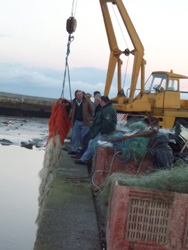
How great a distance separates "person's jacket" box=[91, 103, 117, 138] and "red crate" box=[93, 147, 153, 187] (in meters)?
1.56

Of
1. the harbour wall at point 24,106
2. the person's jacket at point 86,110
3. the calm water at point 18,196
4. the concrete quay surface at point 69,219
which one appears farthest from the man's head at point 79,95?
the harbour wall at point 24,106

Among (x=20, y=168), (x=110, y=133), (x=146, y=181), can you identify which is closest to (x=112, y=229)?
(x=146, y=181)

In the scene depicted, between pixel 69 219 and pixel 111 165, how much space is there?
55.0 inches

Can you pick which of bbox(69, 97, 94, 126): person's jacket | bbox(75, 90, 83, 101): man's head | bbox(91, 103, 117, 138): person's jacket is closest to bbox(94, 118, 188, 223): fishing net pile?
bbox(91, 103, 117, 138): person's jacket

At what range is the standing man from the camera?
866 centimetres

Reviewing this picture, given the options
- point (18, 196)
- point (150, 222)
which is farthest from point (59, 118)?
point (150, 222)

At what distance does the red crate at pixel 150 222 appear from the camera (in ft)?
10.3

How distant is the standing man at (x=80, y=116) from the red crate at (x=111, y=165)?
128 inches

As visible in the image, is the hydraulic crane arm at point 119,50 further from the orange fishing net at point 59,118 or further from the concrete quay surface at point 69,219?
the concrete quay surface at point 69,219

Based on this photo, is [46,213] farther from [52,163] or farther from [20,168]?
[20,168]

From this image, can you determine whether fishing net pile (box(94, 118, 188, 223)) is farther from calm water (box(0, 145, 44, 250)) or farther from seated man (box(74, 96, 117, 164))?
calm water (box(0, 145, 44, 250))

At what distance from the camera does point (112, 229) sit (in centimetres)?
313

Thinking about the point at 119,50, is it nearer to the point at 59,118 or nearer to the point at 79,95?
the point at 59,118

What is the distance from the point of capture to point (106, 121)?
6965 millimetres
